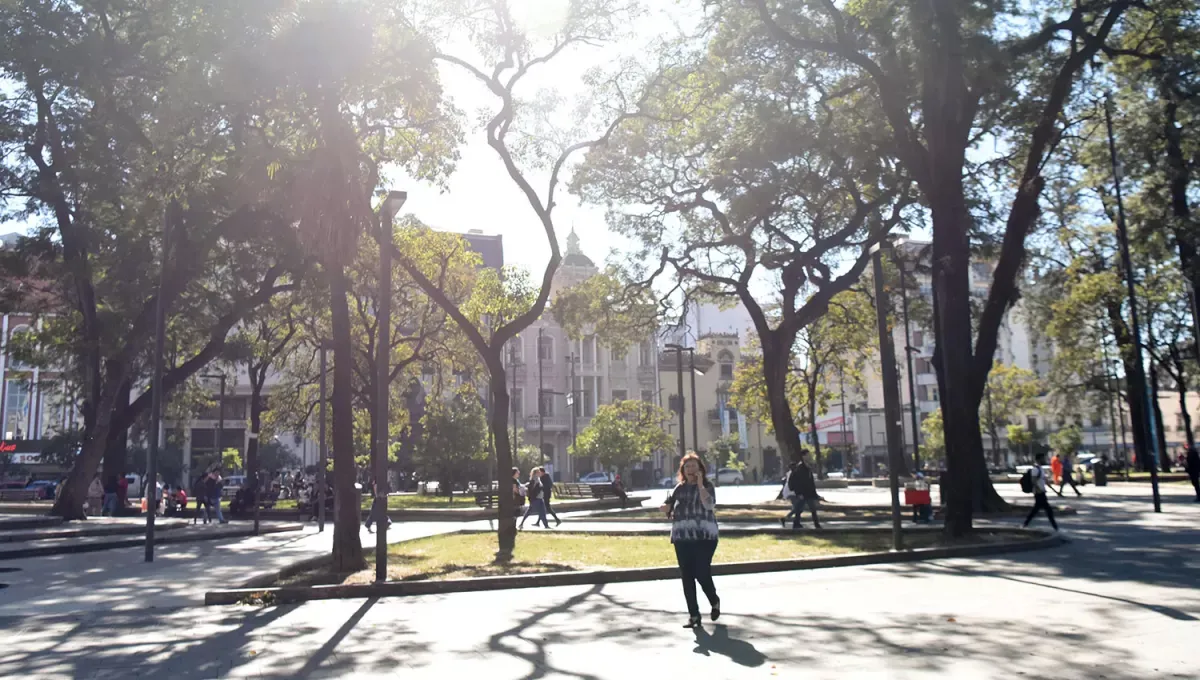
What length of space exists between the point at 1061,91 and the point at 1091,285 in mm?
25212

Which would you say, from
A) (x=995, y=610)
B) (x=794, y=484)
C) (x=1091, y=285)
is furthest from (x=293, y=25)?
(x=1091, y=285)

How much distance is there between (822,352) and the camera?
154 ft

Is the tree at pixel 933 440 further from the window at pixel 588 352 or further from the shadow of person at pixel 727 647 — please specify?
the shadow of person at pixel 727 647

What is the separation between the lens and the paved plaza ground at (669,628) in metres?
7.33

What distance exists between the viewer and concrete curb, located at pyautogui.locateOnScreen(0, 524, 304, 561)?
61.3 feet

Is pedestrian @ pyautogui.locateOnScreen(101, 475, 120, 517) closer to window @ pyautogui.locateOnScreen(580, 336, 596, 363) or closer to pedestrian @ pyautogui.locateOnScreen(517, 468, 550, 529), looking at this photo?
pedestrian @ pyautogui.locateOnScreen(517, 468, 550, 529)

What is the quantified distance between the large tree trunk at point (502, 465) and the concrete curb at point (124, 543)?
948 cm

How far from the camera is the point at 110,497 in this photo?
110ft

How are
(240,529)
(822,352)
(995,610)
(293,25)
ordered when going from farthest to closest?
(822,352), (240,529), (293,25), (995,610)

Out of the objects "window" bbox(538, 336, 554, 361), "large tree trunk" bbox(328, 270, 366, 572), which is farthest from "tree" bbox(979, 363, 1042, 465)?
"large tree trunk" bbox(328, 270, 366, 572)

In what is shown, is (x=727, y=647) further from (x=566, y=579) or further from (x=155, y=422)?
(x=155, y=422)

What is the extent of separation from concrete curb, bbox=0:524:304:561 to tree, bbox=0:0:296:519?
5.97 m

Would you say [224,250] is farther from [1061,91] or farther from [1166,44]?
[1166,44]

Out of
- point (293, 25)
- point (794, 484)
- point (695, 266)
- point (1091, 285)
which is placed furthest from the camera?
point (1091, 285)
